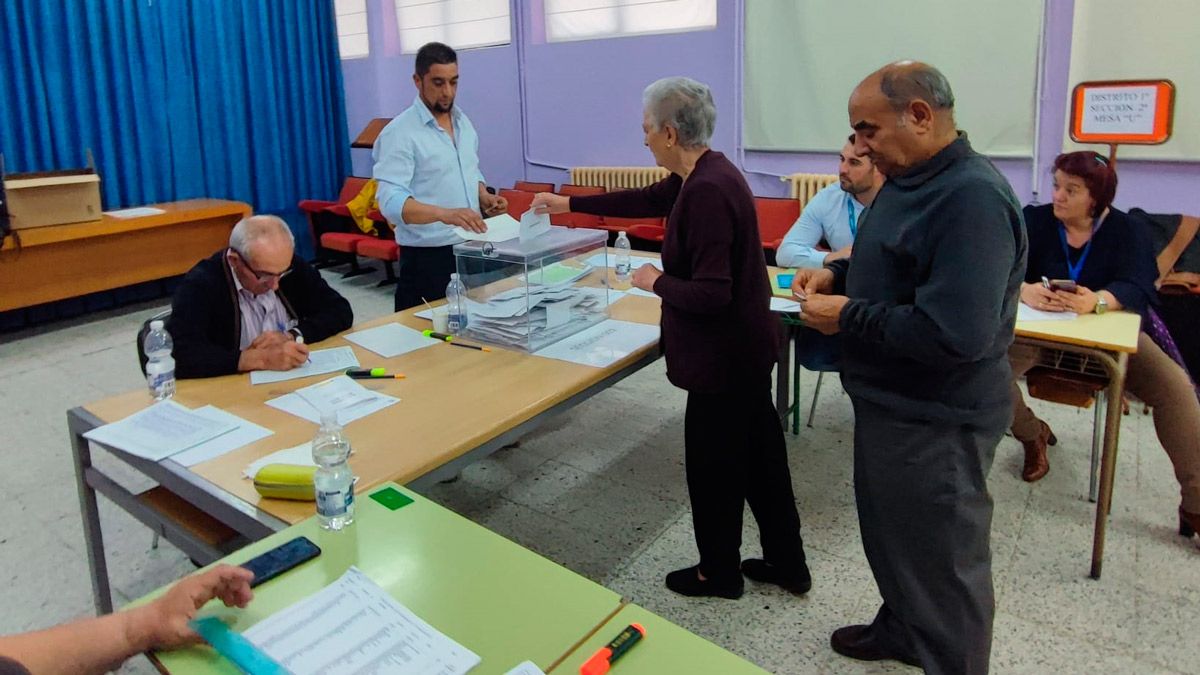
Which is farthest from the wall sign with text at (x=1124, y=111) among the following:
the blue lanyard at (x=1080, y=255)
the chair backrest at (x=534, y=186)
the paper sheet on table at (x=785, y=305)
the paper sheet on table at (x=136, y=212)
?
the paper sheet on table at (x=136, y=212)

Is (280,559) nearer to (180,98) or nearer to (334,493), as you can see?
(334,493)

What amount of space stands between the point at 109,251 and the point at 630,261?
12.9 ft

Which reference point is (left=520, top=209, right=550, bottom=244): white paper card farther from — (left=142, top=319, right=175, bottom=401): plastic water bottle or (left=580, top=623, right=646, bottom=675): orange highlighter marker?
(left=580, top=623, right=646, bottom=675): orange highlighter marker

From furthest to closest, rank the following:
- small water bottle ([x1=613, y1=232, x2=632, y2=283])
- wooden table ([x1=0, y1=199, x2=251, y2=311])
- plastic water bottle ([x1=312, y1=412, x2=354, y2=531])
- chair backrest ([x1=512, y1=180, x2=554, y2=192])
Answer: chair backrest ([x1=512, y1=180, x2=554, y2=192]) → wooden table ([x1=0, y1=199, x2=251, y2=311]) → small water bottle ([x1=613, y1=232, x2=632, y2=283]) → plastic water bottle ([x1=312, y1=412, x2=354, y2=531])

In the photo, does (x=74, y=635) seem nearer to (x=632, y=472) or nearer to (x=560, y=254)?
(x=560, y=254)

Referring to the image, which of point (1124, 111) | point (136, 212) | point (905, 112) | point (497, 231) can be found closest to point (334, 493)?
point (905, 112)

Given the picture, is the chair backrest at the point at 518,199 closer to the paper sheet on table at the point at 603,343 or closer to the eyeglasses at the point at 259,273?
the paper sheet on table at the point at 603,343

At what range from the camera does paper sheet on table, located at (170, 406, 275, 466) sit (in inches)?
66.1

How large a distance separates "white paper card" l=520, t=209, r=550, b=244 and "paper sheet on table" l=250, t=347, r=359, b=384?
632 mm

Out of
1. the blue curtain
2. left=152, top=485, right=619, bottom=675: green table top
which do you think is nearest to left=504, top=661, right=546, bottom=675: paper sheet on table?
left=152, top=485, right=619, bottom=675: green table top

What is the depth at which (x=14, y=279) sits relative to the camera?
4898 millimetres

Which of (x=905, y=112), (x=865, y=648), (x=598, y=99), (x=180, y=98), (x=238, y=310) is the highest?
(x=180, y=98)

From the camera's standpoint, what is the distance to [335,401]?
196 centimetres

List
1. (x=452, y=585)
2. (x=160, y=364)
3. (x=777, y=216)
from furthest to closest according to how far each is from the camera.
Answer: (x=777, y=216) < (x=160, y=364) < (x=452, y=585)
